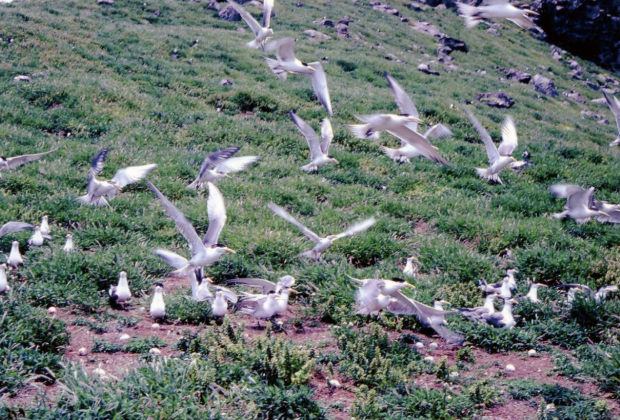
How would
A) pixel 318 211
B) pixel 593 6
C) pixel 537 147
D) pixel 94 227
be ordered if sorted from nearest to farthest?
pixel 94 227 → pixel 318 211 → pixel 537 147 → pixel 593 6

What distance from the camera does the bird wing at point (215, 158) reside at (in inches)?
318

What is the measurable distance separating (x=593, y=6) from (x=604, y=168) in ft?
106

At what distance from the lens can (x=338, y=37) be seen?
25.9 m

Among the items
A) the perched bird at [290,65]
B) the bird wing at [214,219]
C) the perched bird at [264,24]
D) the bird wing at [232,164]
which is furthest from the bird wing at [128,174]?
the perched bird at [264,24]

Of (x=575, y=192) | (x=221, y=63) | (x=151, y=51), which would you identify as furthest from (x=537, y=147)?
(x=151, y=51)

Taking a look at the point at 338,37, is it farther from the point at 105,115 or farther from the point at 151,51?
the point at 105,115

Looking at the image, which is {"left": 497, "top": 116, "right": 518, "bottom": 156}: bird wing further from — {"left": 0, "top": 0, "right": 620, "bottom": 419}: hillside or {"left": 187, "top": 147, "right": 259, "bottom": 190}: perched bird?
{"left": 187, "top": 147, "right": 259, "bottom": 190}: perched bird

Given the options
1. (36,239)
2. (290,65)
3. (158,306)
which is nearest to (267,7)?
(290,65)

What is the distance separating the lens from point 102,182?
302 inches

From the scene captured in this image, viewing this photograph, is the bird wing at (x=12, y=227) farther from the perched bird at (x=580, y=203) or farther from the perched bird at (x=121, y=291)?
the perched bird at (x=580, y=203)

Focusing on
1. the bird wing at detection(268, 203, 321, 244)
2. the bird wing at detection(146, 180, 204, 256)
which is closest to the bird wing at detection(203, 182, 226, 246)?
the bird wing at detection(146, 180, 204, 256)

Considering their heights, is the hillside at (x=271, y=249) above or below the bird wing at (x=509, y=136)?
below

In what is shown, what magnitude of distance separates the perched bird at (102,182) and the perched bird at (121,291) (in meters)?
1.83

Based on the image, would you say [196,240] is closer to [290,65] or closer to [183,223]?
[183,223]
